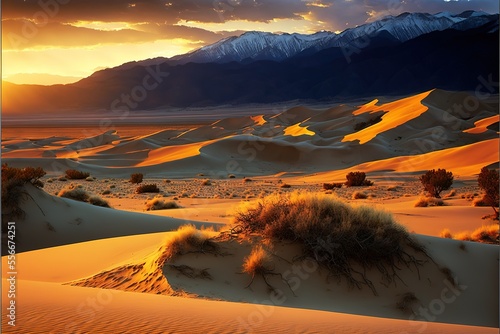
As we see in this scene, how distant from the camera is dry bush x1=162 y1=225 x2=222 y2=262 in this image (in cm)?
862

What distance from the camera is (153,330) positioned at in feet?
17.2

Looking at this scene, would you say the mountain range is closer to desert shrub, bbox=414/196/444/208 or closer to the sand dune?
the sand dune

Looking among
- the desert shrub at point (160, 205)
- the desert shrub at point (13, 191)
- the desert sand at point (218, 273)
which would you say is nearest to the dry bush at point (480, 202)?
the desert sand at point (218, 273)

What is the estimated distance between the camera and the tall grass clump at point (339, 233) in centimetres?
854

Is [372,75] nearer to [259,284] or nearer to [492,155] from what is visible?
[492,155]

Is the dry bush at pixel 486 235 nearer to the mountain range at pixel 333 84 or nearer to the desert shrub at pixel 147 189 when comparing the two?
the desert shrub at pixel 147 189

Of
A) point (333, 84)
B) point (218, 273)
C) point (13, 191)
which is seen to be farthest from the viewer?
point (333, 84)

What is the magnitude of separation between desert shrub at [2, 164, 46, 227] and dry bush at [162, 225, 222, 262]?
7.21 m

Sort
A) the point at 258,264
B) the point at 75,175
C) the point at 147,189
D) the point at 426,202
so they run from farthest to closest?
1. the point at 75,175
2. the point at 147,189
3. the point at 426,202
4. the point at 258,264

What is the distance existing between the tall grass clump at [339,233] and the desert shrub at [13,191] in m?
7.61

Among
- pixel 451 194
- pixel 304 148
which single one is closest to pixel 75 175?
pixel 304 148

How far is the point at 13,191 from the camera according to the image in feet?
46.2

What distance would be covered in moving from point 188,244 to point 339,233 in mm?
2618

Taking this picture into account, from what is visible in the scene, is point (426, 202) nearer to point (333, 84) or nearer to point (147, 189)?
point (147, 189)
